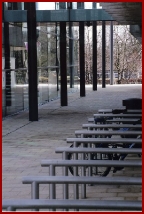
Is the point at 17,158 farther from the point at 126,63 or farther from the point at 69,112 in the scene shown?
the point at 126,63

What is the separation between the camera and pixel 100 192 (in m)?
6.52

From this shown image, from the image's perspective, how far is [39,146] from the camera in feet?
33.7

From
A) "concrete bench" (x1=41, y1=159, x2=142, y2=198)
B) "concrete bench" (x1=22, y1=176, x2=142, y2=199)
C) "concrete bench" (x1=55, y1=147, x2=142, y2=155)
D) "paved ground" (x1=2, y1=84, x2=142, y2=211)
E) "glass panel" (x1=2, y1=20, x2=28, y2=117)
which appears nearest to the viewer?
"concrete bench" (x1=22, y1=176, x2=142, y2=199)

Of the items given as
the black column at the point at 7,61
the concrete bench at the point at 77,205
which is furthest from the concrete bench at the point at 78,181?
the black column at the point at 7,61

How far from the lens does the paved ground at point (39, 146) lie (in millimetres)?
6534

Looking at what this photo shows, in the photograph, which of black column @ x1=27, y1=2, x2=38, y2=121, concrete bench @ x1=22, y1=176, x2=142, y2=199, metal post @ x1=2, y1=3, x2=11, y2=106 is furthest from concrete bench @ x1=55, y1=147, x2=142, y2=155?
metal post @ x1=2, y1=3, x2=11, y2=106

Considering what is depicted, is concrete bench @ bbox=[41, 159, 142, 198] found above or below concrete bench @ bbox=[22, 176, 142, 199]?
above

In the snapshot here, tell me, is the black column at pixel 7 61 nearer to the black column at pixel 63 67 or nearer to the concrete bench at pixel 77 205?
the black column at pixel 63 67

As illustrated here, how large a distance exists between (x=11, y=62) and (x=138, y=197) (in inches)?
450

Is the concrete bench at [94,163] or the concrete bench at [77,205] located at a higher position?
the concrete bench at [94,163]

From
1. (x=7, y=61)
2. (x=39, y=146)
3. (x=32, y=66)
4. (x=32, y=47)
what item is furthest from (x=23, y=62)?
(x=39, y=146)

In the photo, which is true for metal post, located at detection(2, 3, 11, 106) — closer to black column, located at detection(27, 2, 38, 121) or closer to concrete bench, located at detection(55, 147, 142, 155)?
black column, located at detection(27, 2, 38, 121)

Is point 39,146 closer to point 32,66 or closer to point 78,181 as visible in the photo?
point 32,66

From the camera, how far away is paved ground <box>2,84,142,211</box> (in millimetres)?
6534
